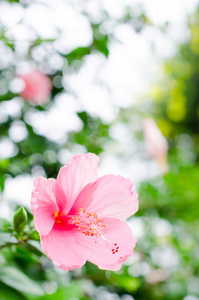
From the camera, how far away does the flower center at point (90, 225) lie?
0.74 metres

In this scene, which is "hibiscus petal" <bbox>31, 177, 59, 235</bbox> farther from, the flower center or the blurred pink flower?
the blurred pink flower

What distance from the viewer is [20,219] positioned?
0.73 metres

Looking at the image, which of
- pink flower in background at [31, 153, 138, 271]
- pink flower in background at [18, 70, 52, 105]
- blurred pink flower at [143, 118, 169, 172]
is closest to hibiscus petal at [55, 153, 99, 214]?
pink flower in background at [31, 153, 138, 271]

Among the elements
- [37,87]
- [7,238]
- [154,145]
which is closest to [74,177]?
[7,238]

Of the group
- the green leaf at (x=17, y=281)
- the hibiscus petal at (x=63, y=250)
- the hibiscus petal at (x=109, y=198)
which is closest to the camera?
the hibiscus petal at (x=63, y=250)

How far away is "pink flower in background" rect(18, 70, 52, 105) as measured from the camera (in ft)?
5.16

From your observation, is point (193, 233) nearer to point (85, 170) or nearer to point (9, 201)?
point (9, 201)

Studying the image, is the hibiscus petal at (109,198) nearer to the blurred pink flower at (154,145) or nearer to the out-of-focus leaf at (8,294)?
the out-of-focus leaf at (8,294)

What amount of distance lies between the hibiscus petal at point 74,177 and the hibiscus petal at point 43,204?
2cm

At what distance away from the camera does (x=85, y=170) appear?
767 millimetres

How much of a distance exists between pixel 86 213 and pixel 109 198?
0.06 metres

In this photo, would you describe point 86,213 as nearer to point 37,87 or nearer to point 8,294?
point 8,294

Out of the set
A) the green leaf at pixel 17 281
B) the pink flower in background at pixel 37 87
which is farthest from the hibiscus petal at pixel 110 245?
the pink flower in background at pixel 37 87

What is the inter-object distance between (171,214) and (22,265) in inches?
39.2
